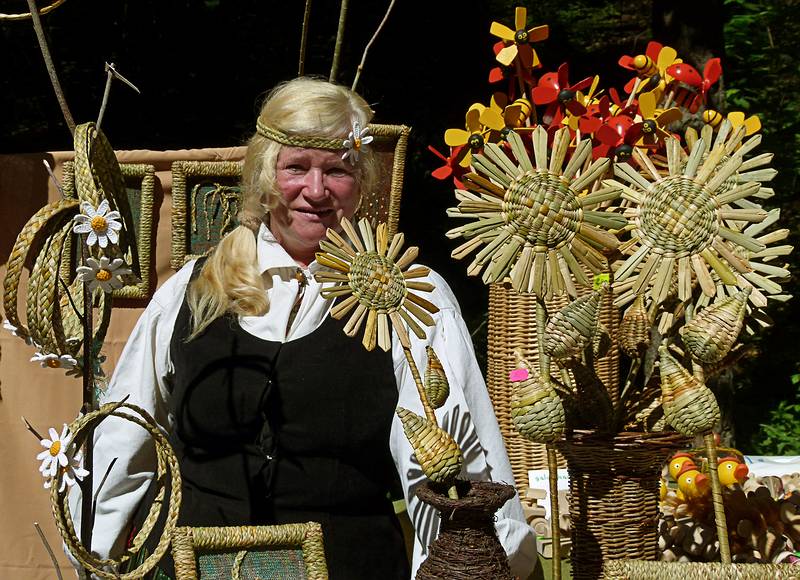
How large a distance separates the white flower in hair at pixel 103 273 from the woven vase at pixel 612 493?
53 cm

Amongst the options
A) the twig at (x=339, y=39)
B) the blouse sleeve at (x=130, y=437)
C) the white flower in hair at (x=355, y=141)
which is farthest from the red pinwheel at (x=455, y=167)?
the blouse sleeve at (x=130, y=437)

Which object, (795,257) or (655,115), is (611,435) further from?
(795,257)

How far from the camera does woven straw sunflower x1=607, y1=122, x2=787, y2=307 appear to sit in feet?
3.08

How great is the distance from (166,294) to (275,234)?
212mm

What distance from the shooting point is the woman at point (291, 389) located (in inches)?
58.6

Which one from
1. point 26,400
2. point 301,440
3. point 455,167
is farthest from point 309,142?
point 26,400

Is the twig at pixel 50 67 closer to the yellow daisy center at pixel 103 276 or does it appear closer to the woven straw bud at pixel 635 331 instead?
the yellow daisy center at pixel 103 276

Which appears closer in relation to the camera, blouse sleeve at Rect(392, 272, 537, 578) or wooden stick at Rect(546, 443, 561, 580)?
wooden stick at Rect(546, 443, 561, 580)

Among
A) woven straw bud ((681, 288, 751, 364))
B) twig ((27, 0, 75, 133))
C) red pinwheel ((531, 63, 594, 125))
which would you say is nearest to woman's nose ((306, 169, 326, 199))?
red pinwheel ((531, 63, 594, 125))

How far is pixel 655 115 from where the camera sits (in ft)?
4.46

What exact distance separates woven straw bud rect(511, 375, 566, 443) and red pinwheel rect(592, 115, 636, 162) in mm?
442

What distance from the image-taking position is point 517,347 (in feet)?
6.93

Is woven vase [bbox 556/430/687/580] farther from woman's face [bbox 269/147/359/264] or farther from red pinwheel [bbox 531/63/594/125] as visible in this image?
woman's face [bbox 269/147/359/264]

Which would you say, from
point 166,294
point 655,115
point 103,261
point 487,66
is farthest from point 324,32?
point 103,261
